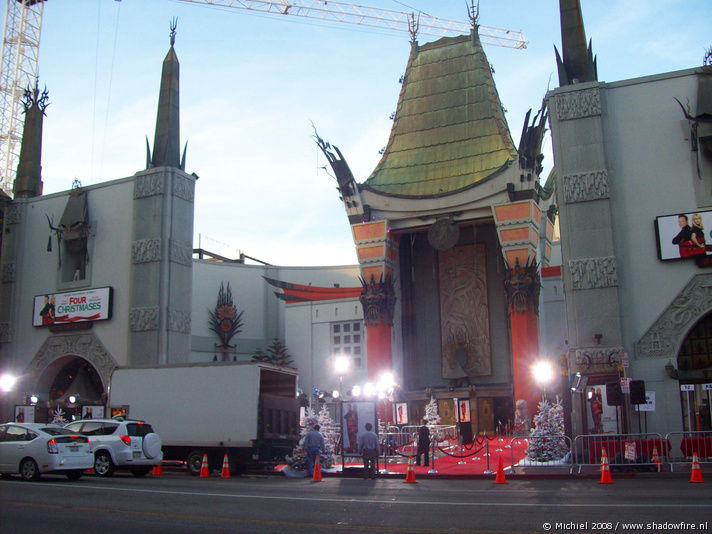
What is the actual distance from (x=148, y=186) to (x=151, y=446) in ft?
62.3

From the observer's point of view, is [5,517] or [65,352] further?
[65,352]

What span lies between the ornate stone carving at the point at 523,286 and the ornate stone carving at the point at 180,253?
61.2 feet

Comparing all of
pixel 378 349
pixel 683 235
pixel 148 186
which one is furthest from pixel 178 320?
pixel 683 235

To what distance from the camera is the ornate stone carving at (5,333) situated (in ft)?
133

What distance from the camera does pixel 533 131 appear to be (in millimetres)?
44500

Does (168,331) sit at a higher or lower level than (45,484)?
higher

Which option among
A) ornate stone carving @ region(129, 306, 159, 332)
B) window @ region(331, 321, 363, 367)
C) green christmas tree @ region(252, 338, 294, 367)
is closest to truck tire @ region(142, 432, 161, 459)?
ornate stone carving @ region(129, 306, 159, 332)

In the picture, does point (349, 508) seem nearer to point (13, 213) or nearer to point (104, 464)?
point (104, 464)

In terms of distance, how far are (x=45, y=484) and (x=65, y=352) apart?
22540 mm

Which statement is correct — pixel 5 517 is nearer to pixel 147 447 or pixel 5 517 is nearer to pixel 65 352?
pixel 147 447

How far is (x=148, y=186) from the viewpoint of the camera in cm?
3800

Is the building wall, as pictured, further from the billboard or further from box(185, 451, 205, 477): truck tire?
box(185, 451, 205, 477): truck tire

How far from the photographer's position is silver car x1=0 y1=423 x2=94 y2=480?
61.7ft

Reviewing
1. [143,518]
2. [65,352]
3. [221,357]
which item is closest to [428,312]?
[221,357]
